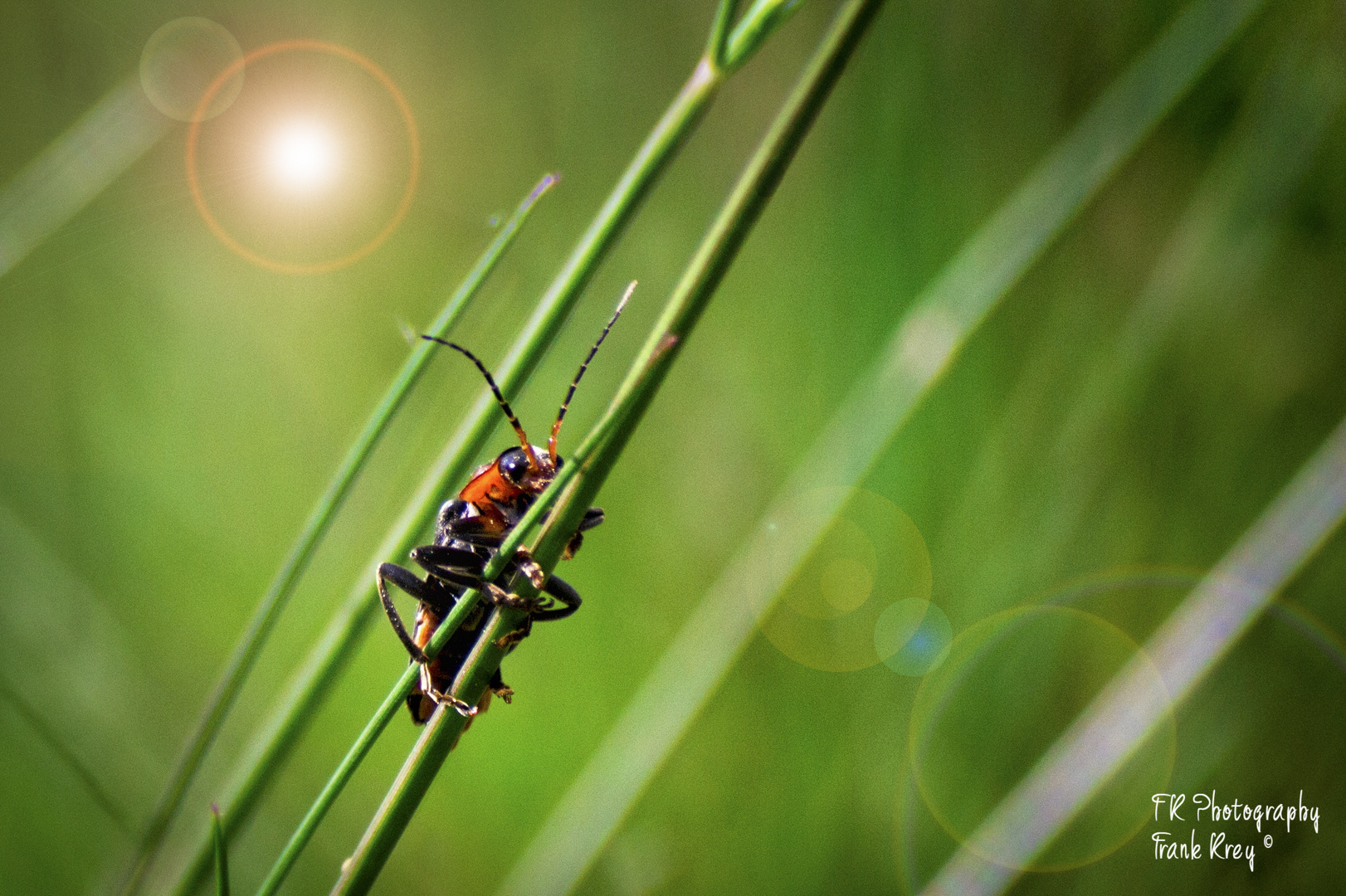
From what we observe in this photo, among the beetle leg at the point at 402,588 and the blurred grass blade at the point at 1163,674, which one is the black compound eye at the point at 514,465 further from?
the blurred grass blade at the point at 1163,674

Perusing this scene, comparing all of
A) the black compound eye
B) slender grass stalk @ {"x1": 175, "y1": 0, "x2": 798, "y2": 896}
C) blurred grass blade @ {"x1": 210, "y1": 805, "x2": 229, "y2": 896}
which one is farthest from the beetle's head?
blurred grass blade @ {"x1": 210, "y1": 805, "x2": 229, "y2": 896}

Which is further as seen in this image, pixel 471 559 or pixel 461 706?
pixel 471 559

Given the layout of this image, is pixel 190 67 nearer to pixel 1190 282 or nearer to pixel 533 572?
pixel 533 572

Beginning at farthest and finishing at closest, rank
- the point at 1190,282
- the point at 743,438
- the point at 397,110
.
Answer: the point at 397,110, the point at 743,438, the point at 1190,282

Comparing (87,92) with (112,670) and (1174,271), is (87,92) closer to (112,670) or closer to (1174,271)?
(112,670)

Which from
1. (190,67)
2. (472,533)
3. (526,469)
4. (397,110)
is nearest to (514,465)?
(526,469)

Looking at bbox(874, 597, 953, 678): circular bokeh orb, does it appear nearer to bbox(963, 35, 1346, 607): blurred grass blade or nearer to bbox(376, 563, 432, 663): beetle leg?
bbox(963, 35, 1346, 607): blurred grass blade

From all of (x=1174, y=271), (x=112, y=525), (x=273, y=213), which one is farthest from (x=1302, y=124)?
(x=112, y=525)
